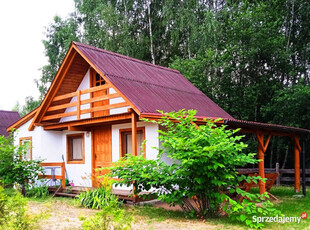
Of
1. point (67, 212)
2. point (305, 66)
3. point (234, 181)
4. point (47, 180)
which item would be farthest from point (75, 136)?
point (305, 66)

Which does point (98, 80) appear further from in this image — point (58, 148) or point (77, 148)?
point (58, 148)

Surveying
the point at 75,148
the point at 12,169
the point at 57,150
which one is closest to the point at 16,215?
the point at 12,169

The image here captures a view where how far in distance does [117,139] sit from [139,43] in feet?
43.4

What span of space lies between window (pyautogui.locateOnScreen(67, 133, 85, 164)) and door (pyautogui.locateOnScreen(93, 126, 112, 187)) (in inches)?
29.2

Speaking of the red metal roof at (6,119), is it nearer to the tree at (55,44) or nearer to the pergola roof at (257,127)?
the tree at (55,44)

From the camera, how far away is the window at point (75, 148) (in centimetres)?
1358

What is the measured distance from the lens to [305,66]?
19.5 metres

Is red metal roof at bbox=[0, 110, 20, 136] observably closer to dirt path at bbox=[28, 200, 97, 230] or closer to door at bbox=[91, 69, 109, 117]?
door at bbox=[91, 69, 109, 117]

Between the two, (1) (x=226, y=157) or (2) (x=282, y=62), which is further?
(2) (x=282, y=62)

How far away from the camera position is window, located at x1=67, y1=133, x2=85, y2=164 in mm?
13580

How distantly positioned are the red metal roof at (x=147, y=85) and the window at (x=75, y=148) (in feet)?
10.4

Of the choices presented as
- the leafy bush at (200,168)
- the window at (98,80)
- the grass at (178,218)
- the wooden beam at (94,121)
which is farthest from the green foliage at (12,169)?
the leafy bush at (200,168)

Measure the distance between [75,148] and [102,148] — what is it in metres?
1.83

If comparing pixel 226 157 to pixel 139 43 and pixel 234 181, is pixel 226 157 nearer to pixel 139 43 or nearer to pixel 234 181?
pixel 234 181
